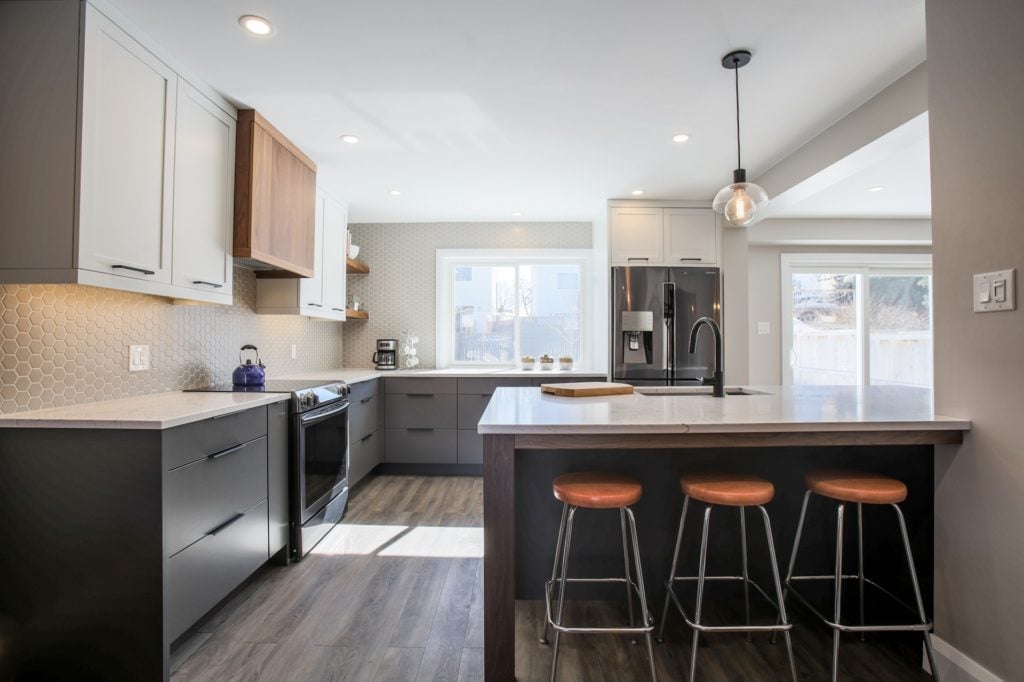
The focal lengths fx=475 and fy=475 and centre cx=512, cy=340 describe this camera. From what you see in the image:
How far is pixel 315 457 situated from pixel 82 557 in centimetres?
114

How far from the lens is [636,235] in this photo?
4035 millimetres

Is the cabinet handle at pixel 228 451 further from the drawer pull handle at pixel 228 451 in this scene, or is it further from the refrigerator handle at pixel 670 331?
the refrigerator handle at pixel 670 331

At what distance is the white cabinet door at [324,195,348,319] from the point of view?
3621 mm

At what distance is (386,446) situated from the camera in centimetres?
408

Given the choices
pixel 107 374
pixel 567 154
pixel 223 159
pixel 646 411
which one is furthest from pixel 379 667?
pixel 567 154

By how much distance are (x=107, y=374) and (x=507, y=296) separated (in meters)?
3.34

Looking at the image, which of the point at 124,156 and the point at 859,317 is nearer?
the point at 124,156

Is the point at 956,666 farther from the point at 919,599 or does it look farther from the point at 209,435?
the point at 209,435

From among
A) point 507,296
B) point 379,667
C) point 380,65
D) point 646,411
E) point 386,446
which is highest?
point 380,65

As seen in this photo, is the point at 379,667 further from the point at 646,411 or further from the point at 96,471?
the point at 646,411

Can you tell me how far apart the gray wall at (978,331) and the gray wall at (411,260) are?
333 cm

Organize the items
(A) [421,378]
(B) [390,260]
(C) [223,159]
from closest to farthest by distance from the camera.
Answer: (C) [223,159]
(A) [421,378]
(B) [390,260]

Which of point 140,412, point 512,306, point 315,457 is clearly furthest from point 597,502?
point 512,306

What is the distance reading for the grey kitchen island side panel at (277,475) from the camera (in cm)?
227
